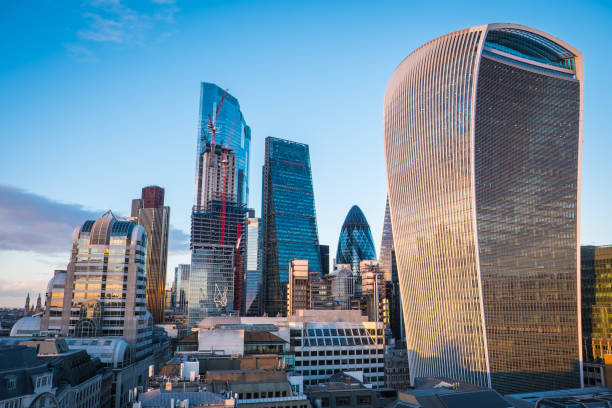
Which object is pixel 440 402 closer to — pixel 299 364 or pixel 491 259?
pixel 299 364

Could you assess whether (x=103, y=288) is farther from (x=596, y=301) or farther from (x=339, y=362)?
(x=596, y=301)

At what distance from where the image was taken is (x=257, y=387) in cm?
8231

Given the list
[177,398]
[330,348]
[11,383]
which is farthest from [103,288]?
[177,398]

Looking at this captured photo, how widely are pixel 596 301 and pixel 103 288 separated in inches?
6913

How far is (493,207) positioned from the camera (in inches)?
6176

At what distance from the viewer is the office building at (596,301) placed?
184000 mm

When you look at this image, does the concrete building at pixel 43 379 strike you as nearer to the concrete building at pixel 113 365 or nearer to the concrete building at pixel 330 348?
the concrete building at pixel 113 365

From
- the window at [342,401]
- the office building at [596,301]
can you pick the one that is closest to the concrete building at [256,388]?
the window at [342,401]

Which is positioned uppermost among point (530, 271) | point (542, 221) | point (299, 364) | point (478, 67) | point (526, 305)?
point (478, 67)

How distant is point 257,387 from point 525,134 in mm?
129115

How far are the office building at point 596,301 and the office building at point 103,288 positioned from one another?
15609 centimetres

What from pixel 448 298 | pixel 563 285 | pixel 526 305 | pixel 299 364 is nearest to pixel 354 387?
pixel 299 364

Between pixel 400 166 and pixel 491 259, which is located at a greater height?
pixel 400 166

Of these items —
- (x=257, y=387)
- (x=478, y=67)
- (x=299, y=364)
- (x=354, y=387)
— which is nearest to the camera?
(x=257, y=387)
